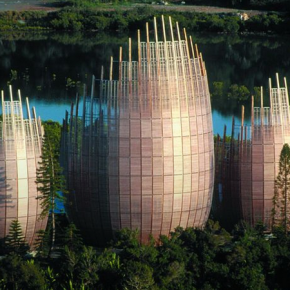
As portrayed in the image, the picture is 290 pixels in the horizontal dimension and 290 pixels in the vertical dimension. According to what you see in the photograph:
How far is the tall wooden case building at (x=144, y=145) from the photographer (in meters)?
25.5

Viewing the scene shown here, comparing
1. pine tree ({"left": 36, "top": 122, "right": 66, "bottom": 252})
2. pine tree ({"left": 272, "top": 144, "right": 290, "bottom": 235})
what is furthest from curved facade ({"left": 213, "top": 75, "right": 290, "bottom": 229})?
pine tree ({"left": 36, "top": 122, "right": 66, "bottom": 252})

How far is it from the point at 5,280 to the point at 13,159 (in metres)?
2.78

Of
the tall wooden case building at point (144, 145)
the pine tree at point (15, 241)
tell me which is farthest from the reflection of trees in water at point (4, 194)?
the tall wooden case building at point (144, 145)

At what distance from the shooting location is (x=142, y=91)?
83.9 feet

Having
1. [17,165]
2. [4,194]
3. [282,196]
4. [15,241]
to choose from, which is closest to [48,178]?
[17,165]

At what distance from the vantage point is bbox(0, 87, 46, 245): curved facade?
2552 cm

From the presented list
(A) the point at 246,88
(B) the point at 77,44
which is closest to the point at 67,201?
(A) the point at 246,88

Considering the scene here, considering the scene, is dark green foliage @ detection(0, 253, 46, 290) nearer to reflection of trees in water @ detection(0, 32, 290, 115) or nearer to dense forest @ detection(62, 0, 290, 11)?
reflection of trees in water @ detection(0, 32, 290, 115)

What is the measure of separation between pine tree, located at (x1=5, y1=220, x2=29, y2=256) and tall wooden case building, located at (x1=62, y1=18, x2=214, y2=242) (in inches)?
51.6

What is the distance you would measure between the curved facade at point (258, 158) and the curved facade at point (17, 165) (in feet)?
14.4

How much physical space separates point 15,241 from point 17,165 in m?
1.60

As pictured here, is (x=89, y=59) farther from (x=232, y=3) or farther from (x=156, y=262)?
(x=156, y=262)

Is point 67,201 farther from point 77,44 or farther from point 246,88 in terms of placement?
point 77,44

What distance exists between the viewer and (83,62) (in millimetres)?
63562
